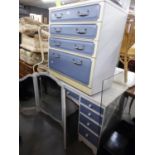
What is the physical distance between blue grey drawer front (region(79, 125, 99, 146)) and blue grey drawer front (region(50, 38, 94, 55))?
31.9 inches

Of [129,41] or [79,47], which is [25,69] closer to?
[79,47]

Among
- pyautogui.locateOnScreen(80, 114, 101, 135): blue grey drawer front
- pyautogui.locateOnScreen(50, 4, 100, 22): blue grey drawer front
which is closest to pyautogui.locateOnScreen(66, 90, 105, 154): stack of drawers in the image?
pyautogui.locateOnScreen(80, 114, 101, 135): blue grey drawer front

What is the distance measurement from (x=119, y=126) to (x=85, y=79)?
633 mm

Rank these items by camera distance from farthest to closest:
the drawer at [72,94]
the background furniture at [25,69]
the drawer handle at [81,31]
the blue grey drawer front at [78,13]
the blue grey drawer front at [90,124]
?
1. the background furniture at [25,69]
2. the drawer at [72,94]
3. the blue grey drawer front at [90,124]
4. the drawer handle at [81,31]
5. the blue grey drawer front at [78,13]

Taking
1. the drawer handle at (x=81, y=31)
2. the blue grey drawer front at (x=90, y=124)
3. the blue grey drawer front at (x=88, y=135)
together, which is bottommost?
the blue grey drawer front at (x=88, y=135)

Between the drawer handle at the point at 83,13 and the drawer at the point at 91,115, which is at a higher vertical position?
the drawer handle at the point at 83,13

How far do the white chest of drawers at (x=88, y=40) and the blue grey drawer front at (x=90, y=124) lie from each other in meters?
0.31

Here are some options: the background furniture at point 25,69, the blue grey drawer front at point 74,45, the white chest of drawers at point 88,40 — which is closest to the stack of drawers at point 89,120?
the white chest of drawers at point 88,40

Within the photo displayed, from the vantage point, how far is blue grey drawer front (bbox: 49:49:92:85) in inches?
47.7

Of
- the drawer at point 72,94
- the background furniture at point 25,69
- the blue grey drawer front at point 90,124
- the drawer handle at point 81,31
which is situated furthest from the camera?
the background furniture at point 25,69

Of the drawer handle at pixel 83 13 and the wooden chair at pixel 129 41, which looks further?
the wooden chair at pixel 129 41

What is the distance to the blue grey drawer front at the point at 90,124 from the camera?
49.9 inches

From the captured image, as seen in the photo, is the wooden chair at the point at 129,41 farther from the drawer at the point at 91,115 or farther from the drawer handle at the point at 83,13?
the drawer at the point at 91,115
